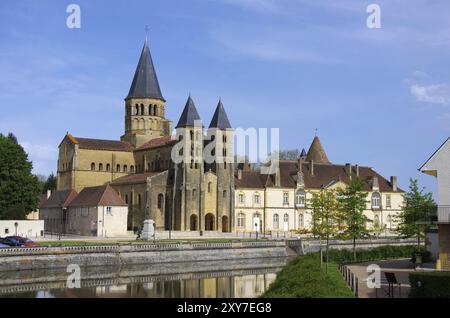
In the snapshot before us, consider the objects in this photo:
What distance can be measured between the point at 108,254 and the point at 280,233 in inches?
1254

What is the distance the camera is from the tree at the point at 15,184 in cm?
5746

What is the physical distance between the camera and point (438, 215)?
28.9 metres

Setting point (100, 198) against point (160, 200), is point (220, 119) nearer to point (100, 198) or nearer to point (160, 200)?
point (160, 200)

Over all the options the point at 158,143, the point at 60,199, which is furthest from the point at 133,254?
the point at 158,143

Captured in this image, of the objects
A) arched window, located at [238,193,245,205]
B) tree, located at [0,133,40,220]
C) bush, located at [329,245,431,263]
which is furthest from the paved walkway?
tree, located at [0,133,40,220]

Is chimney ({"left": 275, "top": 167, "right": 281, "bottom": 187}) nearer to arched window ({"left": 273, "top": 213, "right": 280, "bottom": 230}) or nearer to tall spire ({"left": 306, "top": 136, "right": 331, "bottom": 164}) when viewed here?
arched window ({"left": 273, "top": 213, "right": 280, "bottom": 230})

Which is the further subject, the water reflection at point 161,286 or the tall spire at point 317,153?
the tall spire at point 317,153

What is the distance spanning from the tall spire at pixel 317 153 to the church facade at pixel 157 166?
70.3ft

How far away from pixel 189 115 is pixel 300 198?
16860mm

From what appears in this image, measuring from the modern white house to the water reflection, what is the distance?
9095 millimetres

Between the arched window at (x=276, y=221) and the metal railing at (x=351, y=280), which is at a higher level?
the arched window at (x=276, y=221)

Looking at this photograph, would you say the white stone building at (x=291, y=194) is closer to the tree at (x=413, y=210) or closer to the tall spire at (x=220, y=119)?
the tall spire at (x=220, y=119)

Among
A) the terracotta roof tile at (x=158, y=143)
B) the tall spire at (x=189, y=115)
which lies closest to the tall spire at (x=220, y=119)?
the tall spire at (x=189, y=115)
